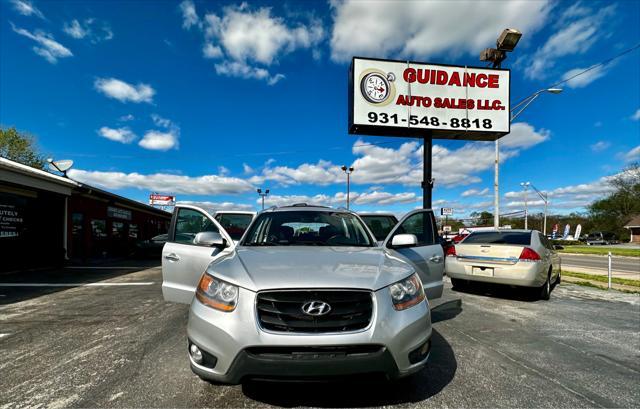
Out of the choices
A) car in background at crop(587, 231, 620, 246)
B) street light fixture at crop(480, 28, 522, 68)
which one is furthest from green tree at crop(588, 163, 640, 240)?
street light fixture at crop(480, 28, 522, 68)

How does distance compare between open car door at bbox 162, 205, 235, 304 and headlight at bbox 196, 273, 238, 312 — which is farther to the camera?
open car door at bbox 162, 205, 235, 304

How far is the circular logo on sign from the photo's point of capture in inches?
515

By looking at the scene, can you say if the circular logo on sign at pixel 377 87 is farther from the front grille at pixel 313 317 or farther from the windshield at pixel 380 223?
the front grille at pixel 313 317

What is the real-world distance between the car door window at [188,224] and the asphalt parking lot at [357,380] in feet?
4.03

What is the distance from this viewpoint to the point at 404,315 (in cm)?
253

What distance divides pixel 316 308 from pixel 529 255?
607cm

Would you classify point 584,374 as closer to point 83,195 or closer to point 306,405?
point 306,405

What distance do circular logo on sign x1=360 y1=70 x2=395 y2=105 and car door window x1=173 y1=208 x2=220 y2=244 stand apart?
380 inches

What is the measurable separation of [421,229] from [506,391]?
2680mm

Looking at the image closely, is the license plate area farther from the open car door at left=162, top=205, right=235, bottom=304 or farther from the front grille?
the front grille

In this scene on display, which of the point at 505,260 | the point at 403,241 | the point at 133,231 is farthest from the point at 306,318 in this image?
the point at 133,231

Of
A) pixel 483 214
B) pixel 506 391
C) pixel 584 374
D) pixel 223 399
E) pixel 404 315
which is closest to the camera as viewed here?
pixel 404 315

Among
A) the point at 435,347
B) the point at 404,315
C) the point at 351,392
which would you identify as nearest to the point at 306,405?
the point at 351,392

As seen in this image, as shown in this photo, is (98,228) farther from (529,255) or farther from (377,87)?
(529,255)
